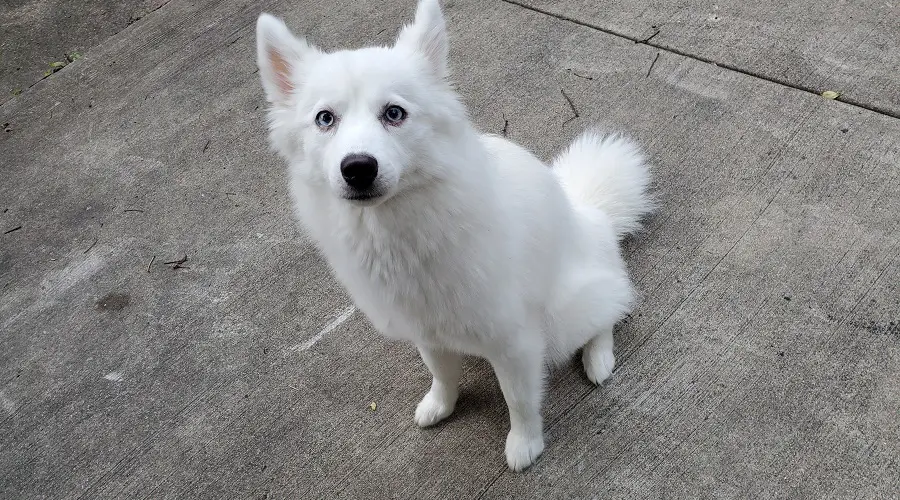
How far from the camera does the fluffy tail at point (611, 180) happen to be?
3117 mm

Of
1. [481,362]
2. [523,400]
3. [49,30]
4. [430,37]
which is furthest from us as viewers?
[49,30]

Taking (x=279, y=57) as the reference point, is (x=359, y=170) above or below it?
below

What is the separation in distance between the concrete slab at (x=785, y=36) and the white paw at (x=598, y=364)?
1.99 metres

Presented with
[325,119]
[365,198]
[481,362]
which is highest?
[325,119]

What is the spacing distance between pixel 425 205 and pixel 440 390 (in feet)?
3.09

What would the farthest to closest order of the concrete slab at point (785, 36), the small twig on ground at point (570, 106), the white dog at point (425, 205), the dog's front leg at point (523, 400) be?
1. the small twig on ground at point (570, 106)
2. the concrete slab at point (785, 36)
3. the dog's front leg at point (523, 400)
4. the white dog at point (425, 205)

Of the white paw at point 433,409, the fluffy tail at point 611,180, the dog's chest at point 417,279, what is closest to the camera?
the dog's chest at point 417,279

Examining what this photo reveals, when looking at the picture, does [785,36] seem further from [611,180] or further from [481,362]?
[481,362]

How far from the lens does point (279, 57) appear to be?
2.16 m

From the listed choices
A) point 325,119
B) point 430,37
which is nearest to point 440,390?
point 325,119

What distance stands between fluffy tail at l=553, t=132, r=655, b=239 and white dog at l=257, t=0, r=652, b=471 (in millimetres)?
536

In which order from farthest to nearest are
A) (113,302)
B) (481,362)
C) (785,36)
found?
(785,36) → (113,302) → (481,362)

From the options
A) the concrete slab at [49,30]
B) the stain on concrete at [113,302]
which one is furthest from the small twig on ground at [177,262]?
the concrete slab at [49,30]

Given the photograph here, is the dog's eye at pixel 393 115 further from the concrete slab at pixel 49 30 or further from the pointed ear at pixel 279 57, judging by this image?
the concrete slab at pixel 49 30
